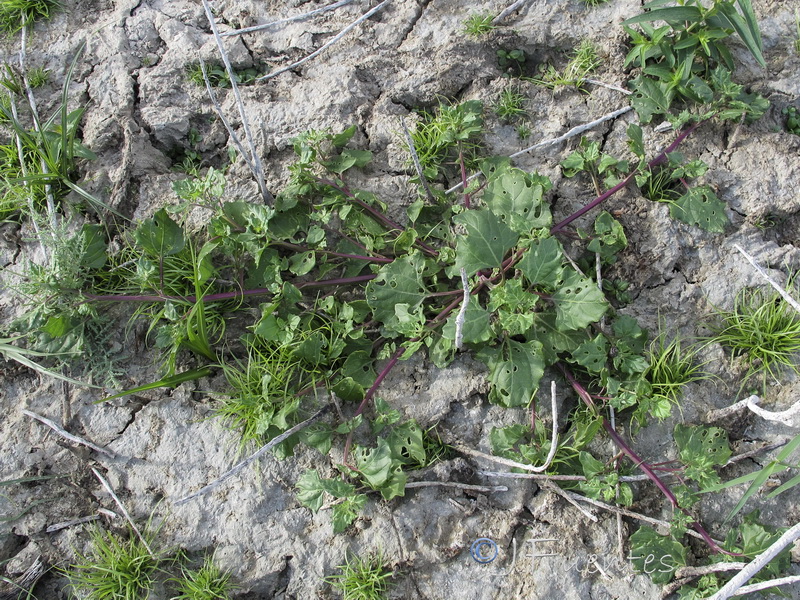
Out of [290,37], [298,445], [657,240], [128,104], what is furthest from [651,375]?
[128,104]

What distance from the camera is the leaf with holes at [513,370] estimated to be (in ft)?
7.72

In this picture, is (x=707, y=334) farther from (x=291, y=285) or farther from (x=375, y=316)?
(x=291, y=285)

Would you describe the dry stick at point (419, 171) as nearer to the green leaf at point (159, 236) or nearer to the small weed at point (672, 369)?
the green leaf at point (159, 236)

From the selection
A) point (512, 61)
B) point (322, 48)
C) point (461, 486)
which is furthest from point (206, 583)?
point (512, 61)

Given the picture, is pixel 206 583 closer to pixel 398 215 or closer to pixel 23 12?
pixel 398 215

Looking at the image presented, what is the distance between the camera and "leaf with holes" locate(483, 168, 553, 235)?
8.23 ft

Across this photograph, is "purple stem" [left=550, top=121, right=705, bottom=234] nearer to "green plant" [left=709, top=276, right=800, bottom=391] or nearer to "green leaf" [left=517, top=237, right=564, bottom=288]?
"green leaf" [left=517, top=237, right=564, bottom=288]

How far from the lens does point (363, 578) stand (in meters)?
2.28

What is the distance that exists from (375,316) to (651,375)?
1243mm

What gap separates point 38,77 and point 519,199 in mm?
2541

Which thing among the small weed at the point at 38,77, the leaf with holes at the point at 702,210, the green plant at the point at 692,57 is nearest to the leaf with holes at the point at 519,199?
the leaf with holes at the point at 702,210

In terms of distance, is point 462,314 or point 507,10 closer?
point 462,314

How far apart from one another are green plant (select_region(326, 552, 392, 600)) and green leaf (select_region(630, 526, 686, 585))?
991 mm

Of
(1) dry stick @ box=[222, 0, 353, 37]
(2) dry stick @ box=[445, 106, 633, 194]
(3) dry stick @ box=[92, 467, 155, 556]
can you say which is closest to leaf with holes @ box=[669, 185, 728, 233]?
(2) dry stick @ box=[445, 106, 633, 194]
